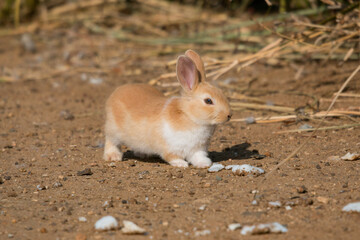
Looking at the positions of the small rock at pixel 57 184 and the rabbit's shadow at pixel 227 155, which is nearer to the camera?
the small rock at pixel 57 184

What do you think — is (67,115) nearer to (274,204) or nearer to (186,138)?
(186,138)

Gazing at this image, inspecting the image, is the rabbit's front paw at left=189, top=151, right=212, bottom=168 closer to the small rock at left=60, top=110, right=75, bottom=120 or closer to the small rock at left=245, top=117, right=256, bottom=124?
the small rock at left=245, top=117, right=256, bottom=124

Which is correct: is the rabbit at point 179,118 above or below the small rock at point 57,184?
above

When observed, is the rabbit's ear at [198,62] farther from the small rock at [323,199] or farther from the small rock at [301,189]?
the small rock at [323,199]

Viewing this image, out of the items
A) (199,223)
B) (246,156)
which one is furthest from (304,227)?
(246,156)

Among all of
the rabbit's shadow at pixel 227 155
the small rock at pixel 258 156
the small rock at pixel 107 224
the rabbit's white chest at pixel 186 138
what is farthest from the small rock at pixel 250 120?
the small rock at pixel 107 224

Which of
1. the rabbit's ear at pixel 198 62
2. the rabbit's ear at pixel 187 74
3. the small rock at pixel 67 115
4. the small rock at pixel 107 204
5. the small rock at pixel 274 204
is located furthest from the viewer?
the small rock at pixel 67 115

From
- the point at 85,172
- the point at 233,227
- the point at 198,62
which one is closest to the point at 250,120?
the point at 198,62
